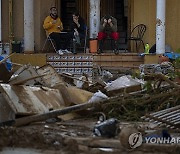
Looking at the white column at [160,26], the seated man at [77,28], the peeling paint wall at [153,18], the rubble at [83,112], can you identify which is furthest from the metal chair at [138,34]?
the rubble at [83,112]

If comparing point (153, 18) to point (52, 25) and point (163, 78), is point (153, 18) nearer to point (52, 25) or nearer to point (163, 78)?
point (52, 25)

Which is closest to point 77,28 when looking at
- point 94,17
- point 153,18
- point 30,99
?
point 94,17

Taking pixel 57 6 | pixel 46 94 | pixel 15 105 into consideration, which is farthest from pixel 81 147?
pixel 57 6

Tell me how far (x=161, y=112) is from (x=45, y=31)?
1171 centimetres

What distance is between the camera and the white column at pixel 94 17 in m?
17.3

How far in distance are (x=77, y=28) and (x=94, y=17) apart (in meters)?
0.69

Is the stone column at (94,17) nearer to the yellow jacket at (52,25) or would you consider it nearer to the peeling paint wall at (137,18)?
the yellow jacket at (52,25)

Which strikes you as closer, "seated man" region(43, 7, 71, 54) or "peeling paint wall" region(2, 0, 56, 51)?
"seated man" region(43, 7, 71, 54)

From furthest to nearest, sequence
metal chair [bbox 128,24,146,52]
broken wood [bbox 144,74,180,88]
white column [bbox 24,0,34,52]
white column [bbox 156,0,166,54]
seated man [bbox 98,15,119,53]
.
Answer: metal chair [bbox 128,24,146,52], white column [bbox 24,0,34,52], seated man [bbox 98,15,119,53], white column [bbox 156,0,166,54], broken wood [bbox 144,74,180,88]

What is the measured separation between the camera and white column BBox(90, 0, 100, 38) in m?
17.3

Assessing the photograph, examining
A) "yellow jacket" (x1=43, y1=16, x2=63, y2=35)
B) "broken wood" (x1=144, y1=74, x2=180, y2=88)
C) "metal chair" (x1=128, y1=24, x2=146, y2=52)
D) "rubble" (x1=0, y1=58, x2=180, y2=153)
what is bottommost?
"rubble" (x1=0, y1=58, x2=180, y2=153)

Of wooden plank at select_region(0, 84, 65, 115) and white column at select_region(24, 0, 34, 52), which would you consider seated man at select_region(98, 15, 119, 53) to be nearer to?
white column at select_region(24, 0, 34, 52)

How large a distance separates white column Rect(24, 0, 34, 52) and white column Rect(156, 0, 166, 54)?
414 cm

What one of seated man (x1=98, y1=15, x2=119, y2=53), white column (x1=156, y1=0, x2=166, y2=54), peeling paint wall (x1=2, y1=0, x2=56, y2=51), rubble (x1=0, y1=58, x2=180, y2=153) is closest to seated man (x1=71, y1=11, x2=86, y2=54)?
seated man (x1=98, y1=15, x2=119, y2=53)
